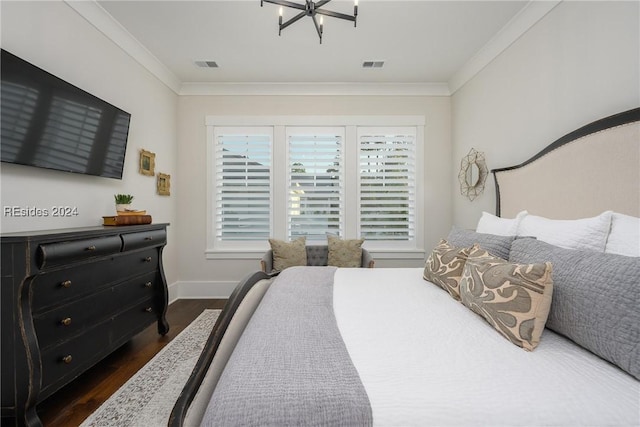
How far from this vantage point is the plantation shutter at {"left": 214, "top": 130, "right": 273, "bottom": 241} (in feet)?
12.9

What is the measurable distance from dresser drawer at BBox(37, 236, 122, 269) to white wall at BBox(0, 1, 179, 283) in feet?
1.52

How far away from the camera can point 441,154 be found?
3896mm

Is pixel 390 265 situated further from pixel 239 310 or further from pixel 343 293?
pixel 239 310

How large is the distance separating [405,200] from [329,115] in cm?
152

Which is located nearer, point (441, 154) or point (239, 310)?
point (239, 310)

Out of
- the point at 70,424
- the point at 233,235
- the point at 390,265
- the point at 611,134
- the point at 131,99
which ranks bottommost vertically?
the point at 70,424

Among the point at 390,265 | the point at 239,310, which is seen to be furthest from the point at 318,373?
the point at 390,265

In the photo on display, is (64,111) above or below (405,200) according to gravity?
above

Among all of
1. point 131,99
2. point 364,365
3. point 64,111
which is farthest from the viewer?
point 131,99

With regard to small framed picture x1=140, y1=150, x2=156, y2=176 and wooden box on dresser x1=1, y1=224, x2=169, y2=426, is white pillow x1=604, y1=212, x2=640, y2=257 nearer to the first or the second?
wooden box on dresser x1=1, y1=224, x2=169, y2=426

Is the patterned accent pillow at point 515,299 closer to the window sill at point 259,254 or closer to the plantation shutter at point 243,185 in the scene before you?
the window sill at point 259,254

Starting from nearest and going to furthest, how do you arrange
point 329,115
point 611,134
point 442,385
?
point 442,385 < point 611,134 < point 329,115

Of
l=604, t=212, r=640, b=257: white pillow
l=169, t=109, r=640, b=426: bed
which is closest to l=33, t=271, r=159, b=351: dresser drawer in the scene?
l=169, t=109, r=640, b=426: bed

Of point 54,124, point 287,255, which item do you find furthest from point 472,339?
point 54,124
